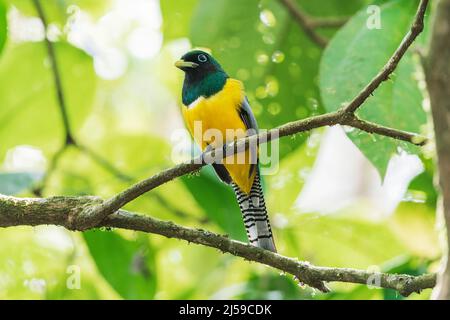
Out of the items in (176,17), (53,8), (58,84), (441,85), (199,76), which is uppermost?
(53,8)

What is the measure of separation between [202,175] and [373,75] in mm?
1212

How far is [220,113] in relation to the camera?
12.1 ft

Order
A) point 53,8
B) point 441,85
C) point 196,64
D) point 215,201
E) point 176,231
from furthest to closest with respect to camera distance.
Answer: point 53,8 → point 215,201 → point 196,64 → point 176,231 → point 441,85

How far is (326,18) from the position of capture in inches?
201

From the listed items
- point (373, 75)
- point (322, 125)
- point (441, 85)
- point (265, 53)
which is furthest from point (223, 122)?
point (441, 85)

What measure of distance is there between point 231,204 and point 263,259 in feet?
5.41

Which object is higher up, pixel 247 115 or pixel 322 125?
pixel 247 115

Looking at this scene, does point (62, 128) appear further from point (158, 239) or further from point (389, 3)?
point (389, 3)

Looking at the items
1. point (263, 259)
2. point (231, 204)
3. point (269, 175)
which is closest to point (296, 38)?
point (269, 175)

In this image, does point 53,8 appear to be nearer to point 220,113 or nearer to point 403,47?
point 220,113

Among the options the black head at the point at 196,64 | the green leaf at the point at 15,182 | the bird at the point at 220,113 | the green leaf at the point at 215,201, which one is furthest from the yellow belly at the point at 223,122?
the green leaf at the point at 15,182

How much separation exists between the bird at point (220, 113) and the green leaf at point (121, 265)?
0.80 meters

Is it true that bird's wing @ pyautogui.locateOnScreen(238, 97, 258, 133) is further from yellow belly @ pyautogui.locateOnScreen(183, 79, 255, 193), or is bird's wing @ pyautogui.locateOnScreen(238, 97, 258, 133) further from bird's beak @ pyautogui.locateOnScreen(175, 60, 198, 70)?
bird's beak @ pyautogui.locateOnScreen(175, 60, 198, 70)

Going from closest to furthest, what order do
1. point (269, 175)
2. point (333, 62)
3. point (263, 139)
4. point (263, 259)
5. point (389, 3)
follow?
point (263, 139) < point (263, 259) < point (333, 62) < point (389, 3) < point (269, 175)
